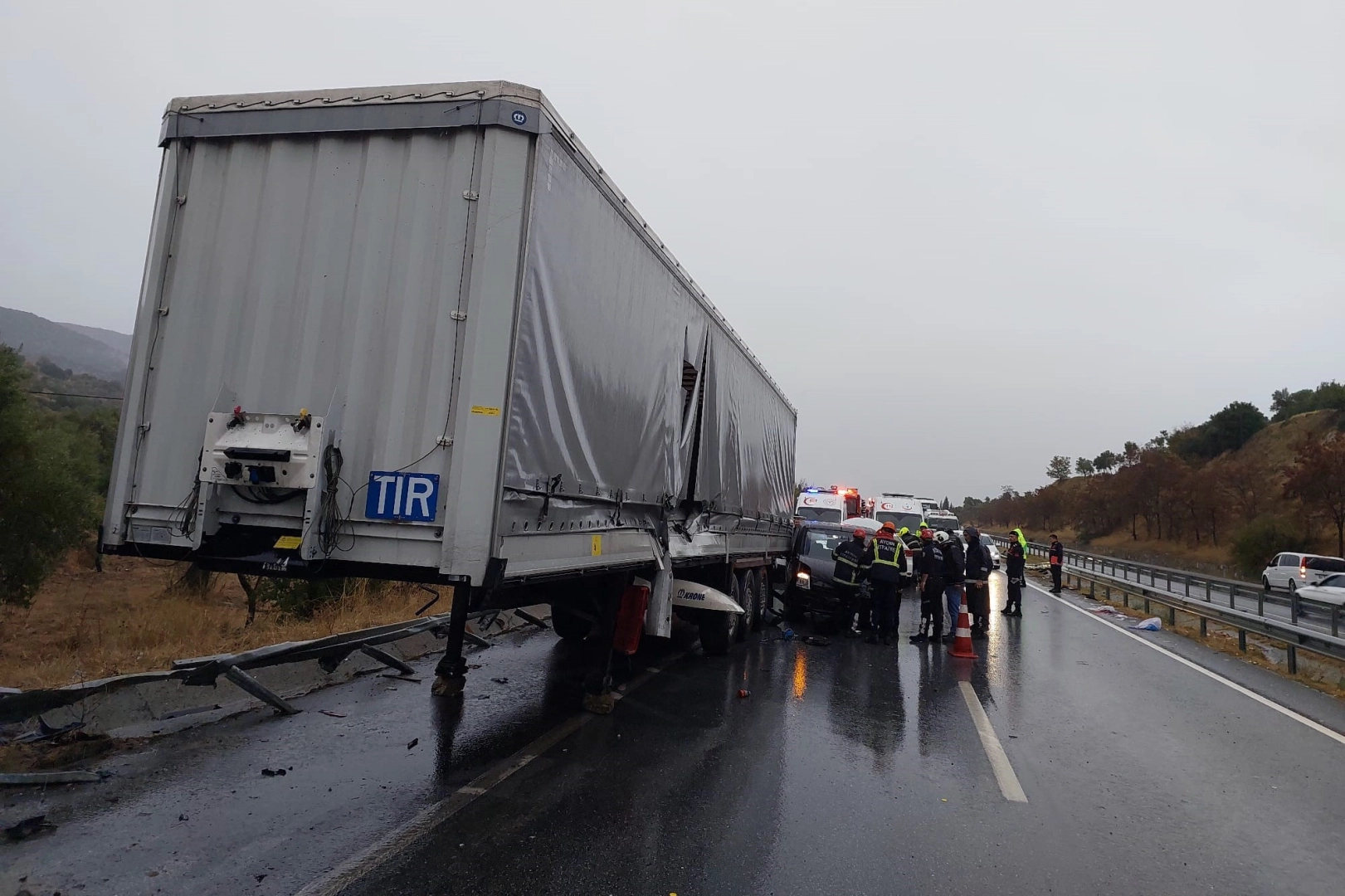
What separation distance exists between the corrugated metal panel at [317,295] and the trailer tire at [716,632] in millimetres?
6060

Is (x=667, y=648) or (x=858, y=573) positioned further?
(x=858, y=573)

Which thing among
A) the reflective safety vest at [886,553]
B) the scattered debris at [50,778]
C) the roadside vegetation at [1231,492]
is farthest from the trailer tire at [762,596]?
the roadside vegetation at [1231,492]

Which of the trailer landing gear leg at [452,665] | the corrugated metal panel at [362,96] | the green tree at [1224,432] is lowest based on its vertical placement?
the trailer landing gear leg at [452,665]

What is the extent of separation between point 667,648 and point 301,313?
22.8ft

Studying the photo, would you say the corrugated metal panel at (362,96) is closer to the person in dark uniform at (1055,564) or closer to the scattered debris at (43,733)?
the scattered debris at (43,733)

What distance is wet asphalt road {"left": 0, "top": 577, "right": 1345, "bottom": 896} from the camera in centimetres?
385

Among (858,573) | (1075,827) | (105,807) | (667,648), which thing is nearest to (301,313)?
(105,807)

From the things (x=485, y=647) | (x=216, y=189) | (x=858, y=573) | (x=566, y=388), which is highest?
(x=216, y=189)

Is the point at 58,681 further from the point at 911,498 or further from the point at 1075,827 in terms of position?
A: the point at 911,498

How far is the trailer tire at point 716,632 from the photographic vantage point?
991cm

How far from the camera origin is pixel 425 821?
4352 mm

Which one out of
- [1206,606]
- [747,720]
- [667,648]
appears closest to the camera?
[747,720]

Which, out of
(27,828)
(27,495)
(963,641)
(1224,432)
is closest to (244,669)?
(27,828)

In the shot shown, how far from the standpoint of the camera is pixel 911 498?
27.8m
